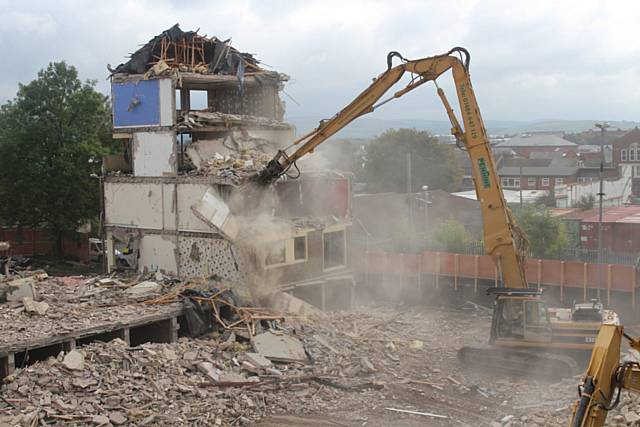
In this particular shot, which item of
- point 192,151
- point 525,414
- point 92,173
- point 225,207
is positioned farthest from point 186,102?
point 525,414

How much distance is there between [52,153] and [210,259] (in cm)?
1675

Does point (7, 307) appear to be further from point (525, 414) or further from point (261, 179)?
point (525, 414)

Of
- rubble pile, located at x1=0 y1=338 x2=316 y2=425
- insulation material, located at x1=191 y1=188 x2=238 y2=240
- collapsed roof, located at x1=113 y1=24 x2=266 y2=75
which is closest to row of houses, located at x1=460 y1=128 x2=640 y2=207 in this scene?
collapsed roof, located at x1=113 y1=24 x2=266 y2=75

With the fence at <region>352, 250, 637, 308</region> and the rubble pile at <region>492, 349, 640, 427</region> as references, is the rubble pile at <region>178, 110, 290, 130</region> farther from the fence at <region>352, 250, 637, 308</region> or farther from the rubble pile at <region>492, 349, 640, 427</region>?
the rubble pile at <region>492, 349, 640, 427</region>

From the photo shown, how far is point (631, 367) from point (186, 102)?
2151cm

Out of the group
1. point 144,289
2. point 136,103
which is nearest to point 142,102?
point 136,103

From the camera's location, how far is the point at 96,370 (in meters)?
15.6

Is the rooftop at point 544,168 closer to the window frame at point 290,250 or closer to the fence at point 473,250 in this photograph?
the fence at point 473,250

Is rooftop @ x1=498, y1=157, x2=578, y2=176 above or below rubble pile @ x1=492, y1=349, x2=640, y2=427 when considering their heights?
above

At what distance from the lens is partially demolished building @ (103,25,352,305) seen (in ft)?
75.8

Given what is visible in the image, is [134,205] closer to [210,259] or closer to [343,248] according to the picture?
[210,259]

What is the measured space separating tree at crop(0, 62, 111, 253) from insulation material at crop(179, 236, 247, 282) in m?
13.8

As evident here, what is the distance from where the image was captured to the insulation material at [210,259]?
22.7m

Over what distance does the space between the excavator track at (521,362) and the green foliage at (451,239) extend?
17.1 meters
